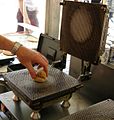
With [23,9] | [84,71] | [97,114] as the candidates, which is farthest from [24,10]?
[97,114]

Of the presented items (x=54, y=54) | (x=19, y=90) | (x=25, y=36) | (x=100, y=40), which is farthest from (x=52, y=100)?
(x=25, y=36)

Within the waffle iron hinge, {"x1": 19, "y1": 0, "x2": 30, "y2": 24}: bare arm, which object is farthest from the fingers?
{"x1": 19, "y1": 0, "x2": 30, "y2": 24}: bare arm

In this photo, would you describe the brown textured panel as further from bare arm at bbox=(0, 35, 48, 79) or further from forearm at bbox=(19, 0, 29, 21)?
forearm at bbox=(19, 0, 29, 21)

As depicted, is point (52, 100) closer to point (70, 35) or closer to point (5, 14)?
point (70, 35)

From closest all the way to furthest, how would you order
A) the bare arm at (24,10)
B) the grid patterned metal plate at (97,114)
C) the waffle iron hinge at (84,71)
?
the grid patterned metal plate at (97,114), the waffle iron hinge at (84,71), the bare arm at (24,10)

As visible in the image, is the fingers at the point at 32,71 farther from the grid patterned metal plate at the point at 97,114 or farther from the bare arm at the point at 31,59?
the grid patterned metal plate at the point at 97,114

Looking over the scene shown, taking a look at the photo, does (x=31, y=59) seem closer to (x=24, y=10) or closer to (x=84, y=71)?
(x=84, y=71)

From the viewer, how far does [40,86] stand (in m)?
0.79

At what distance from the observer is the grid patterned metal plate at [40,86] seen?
2.41ft

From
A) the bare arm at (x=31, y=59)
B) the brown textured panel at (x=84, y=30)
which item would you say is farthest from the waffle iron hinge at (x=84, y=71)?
the bare arm at (x=31, y=59)

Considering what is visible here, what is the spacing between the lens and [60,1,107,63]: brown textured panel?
0.76 metres

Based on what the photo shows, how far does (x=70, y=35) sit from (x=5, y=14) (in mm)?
1531

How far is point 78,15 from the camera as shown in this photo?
2.75 feet

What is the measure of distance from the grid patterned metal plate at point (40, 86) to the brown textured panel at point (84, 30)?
0.41 feet
